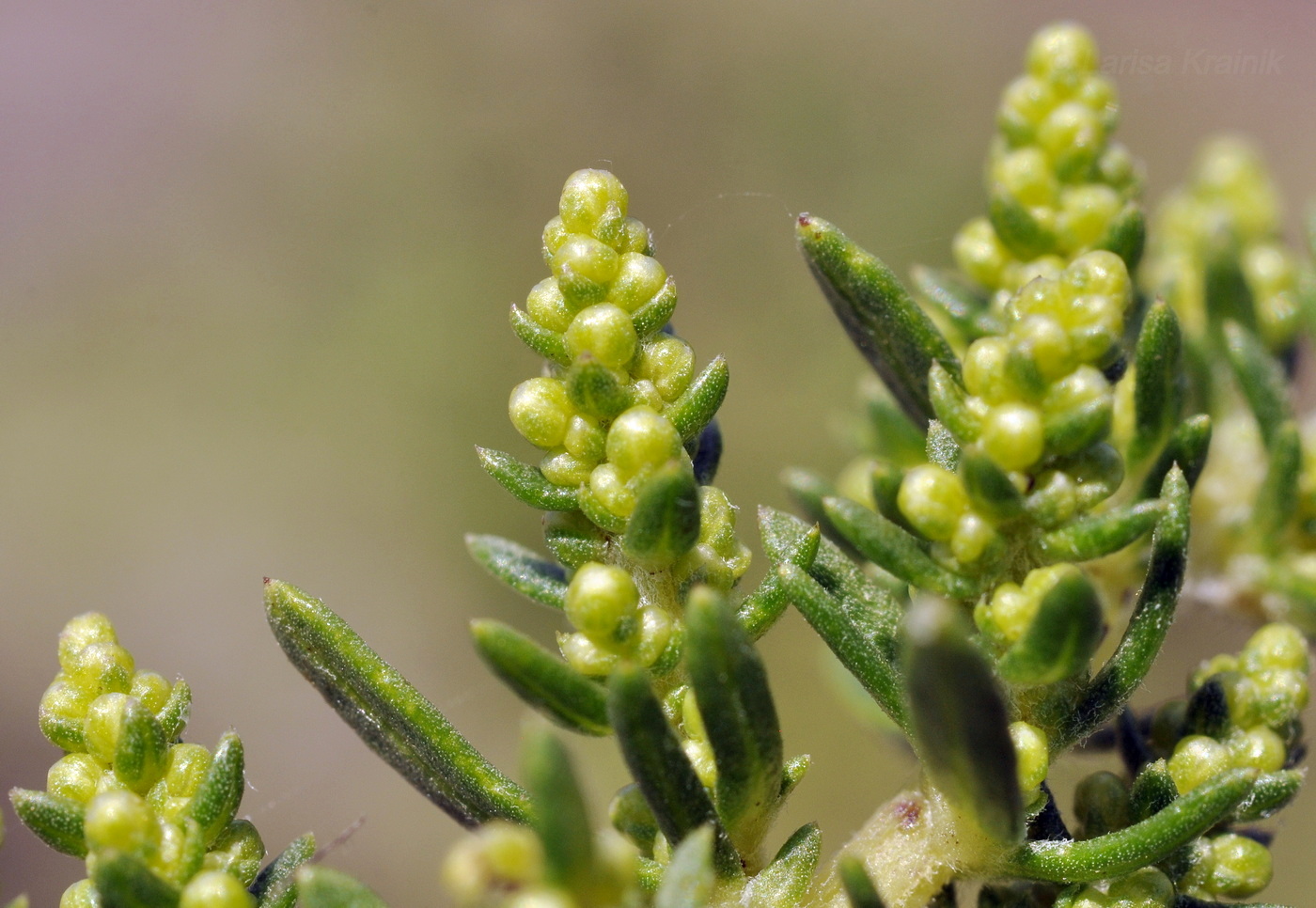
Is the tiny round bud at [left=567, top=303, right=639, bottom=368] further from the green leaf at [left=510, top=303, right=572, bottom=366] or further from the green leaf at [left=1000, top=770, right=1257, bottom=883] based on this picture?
the green leaf at [left=1000, top=770, right=1257, bottom=883]

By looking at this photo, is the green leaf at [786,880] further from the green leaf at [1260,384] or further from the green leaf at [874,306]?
the green leaf at [1260,384]

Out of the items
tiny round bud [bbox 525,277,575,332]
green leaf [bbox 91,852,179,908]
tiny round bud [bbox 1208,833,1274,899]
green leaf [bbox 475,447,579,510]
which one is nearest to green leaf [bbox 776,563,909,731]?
green leaf [bbox 475,447,579,510]

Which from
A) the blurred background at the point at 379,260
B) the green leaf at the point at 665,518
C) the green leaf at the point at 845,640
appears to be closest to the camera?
the green leaf at the point at 665,518

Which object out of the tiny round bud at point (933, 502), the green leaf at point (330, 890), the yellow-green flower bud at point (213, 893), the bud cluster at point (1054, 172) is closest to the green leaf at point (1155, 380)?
the bud cluster at point (1054, 172)

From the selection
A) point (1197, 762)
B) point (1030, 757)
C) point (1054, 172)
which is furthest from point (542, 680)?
point (1054, 172)

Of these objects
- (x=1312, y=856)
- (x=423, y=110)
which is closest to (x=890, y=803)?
(x=1312, y=856)

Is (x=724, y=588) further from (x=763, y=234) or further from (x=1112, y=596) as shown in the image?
(x=763, y=234)
